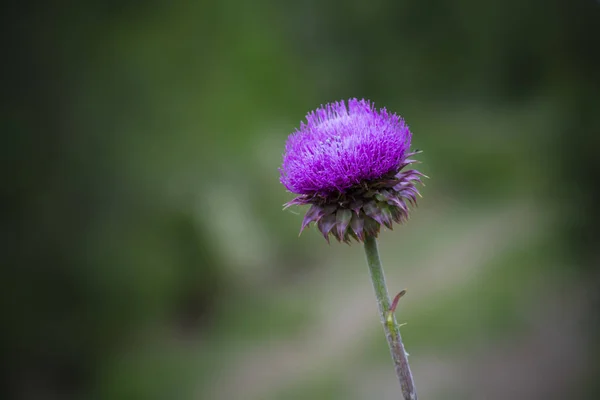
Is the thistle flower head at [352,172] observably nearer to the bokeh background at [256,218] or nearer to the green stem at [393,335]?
the green stem at [393,335]

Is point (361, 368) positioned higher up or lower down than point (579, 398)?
higher up

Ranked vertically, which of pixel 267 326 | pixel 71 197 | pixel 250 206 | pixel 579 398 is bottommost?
pixel 579 398

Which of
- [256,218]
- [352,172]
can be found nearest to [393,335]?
[352,172]

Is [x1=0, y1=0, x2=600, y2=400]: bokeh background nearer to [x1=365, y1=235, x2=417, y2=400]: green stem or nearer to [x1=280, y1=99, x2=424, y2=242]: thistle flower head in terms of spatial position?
[x1=365, y1=235, x2=417, y2=400]: green stem

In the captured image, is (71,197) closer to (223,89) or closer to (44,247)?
(44,247)

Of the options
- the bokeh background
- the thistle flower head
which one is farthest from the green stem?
the bokeh background

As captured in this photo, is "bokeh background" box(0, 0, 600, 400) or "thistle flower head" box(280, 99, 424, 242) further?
"bokeh background" box(0, 0, 600, 400)

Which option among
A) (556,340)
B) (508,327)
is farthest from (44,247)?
(556,340)
